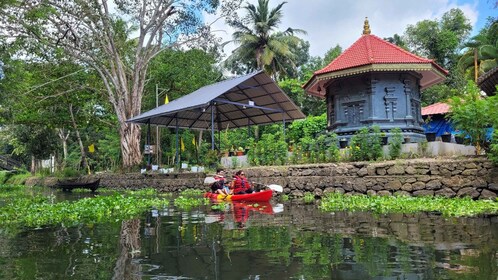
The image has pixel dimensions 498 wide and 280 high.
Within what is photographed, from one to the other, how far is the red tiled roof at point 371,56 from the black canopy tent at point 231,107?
2978mm

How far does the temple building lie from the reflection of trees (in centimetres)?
1244

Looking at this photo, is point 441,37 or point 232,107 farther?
point 441,37

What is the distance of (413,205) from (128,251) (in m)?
7.13

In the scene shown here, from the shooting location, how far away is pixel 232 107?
22.9 m

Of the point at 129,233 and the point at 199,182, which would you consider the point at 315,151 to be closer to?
A: the point at 199,182

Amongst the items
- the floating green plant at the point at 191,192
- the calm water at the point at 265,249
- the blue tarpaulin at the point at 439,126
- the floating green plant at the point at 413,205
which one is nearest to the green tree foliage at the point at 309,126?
the blue tarpaulin at the point at 439,126

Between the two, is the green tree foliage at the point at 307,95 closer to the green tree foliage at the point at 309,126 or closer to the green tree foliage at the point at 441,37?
the green tree foliage at the point at 309,126

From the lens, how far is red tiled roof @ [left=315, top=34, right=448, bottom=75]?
1747 cm

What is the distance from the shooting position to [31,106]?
27109 millimetres

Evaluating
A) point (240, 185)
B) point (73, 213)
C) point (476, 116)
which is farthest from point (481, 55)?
point (73, 213)

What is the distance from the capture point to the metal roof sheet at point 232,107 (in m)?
18.5

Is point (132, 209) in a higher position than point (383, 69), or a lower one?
lower

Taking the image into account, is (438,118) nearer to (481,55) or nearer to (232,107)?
(481,55)

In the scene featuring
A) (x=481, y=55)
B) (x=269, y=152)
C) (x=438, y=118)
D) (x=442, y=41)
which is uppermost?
(x=442, y=41)
